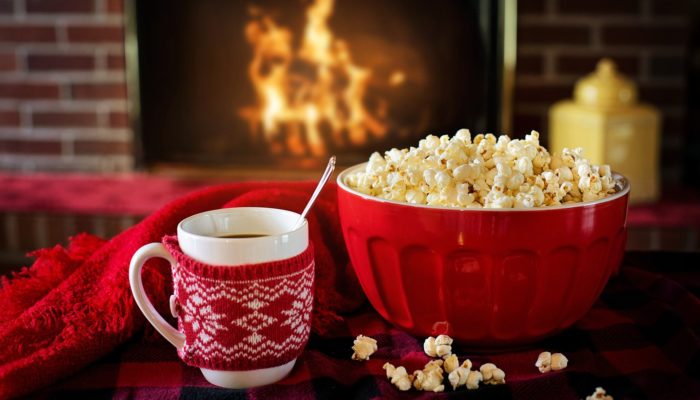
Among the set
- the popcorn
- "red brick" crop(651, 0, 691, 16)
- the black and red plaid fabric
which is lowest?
the black and red plaid fabric

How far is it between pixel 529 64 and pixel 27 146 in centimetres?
145

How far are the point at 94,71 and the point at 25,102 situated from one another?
238 millimetres

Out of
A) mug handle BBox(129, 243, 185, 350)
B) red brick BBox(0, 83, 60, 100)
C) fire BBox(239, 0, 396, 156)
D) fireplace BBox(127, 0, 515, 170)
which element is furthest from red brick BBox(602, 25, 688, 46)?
mug handle BBox(129, 243, 185, 350)

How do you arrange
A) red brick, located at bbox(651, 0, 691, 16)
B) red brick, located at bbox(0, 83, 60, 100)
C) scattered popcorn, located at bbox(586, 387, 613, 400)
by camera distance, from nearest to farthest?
1. scattered popcorn, located at bbox(586, 387, 613, 400)
2. red brick, located at bbox(651, 0, 691, 16)
3. red brick, located at bbox(0, 83, 60, 100)

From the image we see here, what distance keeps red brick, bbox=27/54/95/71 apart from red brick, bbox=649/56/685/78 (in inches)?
60.6

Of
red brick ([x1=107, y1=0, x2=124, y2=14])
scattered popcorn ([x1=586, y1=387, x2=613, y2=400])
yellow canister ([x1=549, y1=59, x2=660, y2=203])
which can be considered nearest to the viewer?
scattered popcorn ([x1=586, y1=387, x2=613, y2=400])

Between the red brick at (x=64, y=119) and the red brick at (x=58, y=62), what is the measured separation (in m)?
0.13

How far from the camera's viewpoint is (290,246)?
64cm

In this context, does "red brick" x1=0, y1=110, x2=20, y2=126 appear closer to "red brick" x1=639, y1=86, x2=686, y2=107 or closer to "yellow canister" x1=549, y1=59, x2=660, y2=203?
"yellow canister" x1=549, y1=59, x2=660, y2=203

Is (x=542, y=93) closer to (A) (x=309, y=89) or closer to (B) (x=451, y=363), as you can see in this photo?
(A) (x=309, y=89)

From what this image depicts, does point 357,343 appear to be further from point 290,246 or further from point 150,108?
point 150,108

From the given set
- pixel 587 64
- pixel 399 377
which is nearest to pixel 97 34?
pixel 587 64

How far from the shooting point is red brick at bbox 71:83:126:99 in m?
2.32

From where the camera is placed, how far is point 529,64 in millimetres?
2207
